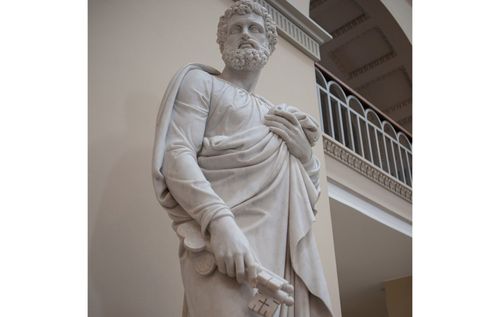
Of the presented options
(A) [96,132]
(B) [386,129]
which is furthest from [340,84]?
(A) [96,132]

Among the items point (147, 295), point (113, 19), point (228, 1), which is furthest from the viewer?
point (228, 1)

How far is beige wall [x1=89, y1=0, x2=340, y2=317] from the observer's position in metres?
3.00

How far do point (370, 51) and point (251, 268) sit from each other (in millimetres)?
9905

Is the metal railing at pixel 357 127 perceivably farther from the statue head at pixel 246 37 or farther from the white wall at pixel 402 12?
the statue head at pixel 246 37

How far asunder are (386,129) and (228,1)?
184 inches

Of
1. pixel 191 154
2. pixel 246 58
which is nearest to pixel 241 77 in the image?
pixel 246 58

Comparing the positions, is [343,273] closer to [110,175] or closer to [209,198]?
[110,175]

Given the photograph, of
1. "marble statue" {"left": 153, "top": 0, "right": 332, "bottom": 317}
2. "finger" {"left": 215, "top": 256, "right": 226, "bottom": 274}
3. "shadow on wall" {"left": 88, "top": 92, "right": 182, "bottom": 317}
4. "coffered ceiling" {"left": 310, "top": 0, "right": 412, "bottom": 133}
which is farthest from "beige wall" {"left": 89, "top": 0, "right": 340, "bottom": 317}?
"coffered ceiling" {"left": 310, "top": 0, "right": 412, "bottom": 133}

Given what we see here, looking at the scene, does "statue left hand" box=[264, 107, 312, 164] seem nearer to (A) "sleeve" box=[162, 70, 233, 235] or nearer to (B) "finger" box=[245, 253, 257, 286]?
(A) "sleeve" box=[162, 70, 233, 235]

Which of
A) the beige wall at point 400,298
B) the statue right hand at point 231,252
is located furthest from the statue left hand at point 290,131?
the beige wall at point 400,298

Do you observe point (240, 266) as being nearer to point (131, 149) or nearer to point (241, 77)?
point (241, 77)

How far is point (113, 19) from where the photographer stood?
3.68 m

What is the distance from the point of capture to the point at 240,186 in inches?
90.8

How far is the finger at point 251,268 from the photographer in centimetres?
201
